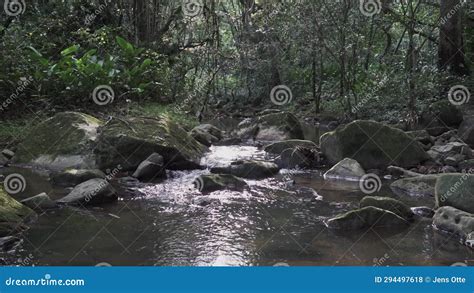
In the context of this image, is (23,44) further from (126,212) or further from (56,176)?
(126,212)

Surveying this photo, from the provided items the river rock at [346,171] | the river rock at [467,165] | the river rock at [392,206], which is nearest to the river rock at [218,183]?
the river rock at [346,171]

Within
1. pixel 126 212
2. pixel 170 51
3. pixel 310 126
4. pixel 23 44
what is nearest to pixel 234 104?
pixel 170 51

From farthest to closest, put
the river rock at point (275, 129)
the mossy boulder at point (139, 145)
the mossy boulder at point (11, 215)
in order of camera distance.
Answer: the river rock at point (275, 129) → the mossy boulder at point (139, 145) → the mossy boulder at point (11, 215)

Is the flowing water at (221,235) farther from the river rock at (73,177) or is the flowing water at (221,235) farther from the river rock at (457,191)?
the river rock at (457,191)

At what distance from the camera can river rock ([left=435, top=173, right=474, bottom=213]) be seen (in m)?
5.23

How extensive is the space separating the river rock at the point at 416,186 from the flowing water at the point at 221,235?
298 mm

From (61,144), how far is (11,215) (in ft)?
11.1

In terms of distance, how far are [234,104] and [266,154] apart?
11555 mm

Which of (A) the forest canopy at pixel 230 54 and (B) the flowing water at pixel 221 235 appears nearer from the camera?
(B) the flowing water at pixel 221 235

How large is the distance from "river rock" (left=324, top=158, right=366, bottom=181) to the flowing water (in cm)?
96

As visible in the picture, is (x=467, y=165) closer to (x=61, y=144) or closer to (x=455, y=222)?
(x=455, y=222)

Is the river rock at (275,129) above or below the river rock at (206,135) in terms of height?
above

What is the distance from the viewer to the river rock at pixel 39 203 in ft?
17.7

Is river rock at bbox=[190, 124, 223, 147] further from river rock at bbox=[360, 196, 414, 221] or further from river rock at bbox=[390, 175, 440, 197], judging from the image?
river rock at bbox=[360, 196, 414, 221]
